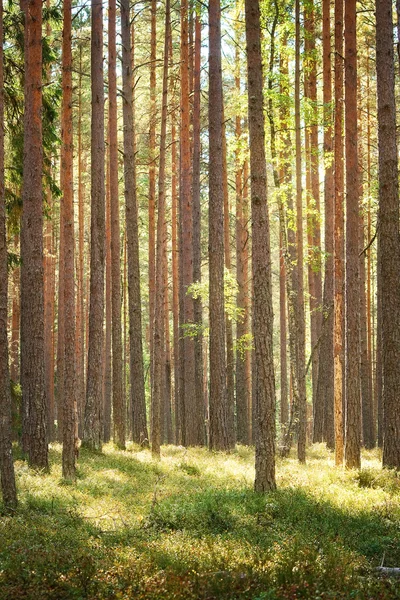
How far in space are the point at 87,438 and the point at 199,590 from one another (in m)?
10.9

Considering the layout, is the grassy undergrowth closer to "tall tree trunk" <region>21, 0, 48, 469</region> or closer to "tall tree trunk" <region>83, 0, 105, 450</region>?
"tall tree trunk" <region>21, 0, 48, 469</region>

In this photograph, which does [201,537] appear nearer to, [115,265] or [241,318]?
[115,265]

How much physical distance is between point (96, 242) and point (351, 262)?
6804 mm

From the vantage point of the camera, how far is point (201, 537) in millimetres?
8406

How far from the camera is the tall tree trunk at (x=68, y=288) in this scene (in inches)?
486

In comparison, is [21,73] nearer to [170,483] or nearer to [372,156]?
[170,483]

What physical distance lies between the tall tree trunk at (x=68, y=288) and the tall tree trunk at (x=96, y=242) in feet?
6.40

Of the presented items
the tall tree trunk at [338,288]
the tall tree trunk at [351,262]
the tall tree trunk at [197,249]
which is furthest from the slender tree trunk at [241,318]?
Answer: the tall tree trunk at [351,262]

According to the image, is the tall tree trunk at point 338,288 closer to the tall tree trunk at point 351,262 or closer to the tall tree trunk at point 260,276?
the tall tree trunk at point 351,262

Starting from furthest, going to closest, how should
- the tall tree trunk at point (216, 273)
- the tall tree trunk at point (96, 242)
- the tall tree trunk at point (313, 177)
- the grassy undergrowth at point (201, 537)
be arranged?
the tall tree trunk at point (216, 273) → the tall tree trunk at point (313, 177) → the tall tree trunk at point (96, 242) → the grassy undergrowth at point (201, 537)

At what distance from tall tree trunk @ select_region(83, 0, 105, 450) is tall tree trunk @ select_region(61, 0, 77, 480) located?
195 cm

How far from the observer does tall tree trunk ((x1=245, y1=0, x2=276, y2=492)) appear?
10.4 m

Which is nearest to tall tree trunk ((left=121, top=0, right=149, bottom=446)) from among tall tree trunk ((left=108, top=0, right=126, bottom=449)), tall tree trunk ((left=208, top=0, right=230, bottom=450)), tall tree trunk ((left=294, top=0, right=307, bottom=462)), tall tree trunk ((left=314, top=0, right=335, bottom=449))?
tall tree trunk ((left=108, top=0, right=126, bottom=449))

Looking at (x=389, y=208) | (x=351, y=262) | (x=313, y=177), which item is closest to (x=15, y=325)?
(x=313, y=177)
